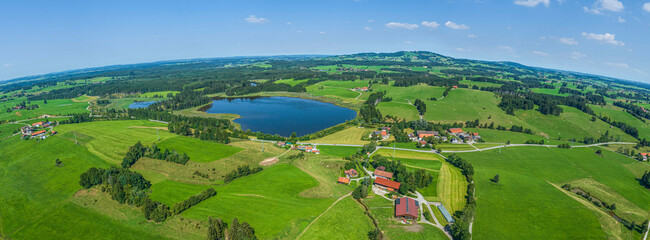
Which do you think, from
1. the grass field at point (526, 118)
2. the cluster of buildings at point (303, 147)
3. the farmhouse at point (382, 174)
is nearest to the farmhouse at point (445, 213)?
the farmhouse at point (382, 174)

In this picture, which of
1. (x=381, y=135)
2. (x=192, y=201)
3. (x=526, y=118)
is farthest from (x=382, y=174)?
(x=526, y=118)

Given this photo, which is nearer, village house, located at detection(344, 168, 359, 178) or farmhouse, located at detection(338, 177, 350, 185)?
farmhouse, located at detection(338, 177, 350, 185)

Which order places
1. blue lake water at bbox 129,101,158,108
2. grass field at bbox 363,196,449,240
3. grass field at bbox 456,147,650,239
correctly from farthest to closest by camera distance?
blue lake water at bbox 129,101,158,108 → grass field at bbox 456,147,650,239 → grass field at bbox 363,196,449,240

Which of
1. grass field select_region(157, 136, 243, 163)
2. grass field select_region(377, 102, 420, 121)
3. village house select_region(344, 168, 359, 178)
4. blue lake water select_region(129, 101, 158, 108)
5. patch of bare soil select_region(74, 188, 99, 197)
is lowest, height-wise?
patch of bare soil select_region(74, 188, 99, 197)

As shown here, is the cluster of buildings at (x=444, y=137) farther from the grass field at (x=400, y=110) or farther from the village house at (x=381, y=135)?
the grass field at (x=400, y=110)

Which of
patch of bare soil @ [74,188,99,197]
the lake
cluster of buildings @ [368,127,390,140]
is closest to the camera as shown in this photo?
patch of bare soil @ [74,188,99,197]

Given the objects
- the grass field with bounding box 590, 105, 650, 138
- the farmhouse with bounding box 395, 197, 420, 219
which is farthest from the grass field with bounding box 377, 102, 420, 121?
the grass field with bounding box 590, 105, 650, 138

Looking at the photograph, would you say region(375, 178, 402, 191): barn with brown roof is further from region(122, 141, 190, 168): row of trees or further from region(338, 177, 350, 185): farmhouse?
region(122, 141, 190, 168): row of trees

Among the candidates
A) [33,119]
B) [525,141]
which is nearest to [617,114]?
[525,141]
